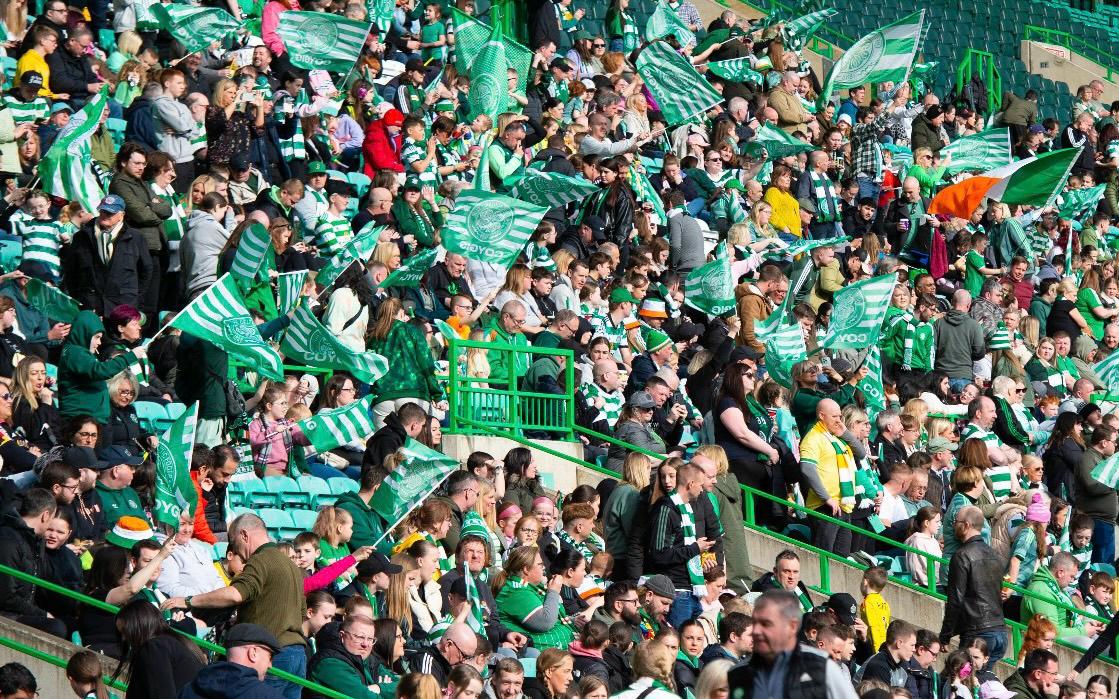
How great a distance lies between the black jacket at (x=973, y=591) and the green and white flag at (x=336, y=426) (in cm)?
387

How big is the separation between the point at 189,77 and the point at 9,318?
510 cm

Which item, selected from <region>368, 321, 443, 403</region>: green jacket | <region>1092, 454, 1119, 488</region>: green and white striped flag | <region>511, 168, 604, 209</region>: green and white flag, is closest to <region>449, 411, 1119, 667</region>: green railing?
<region>368, 321, 443, 403</region>: green jacket

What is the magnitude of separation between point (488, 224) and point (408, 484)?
4292mm

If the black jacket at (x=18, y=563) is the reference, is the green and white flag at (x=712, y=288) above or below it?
below

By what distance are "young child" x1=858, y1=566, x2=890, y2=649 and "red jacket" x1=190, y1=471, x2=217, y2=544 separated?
4128 millimetres

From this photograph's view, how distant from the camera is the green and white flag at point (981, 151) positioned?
25203 millimetres

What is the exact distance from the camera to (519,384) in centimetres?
1694

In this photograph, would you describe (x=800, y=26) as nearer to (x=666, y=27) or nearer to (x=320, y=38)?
(x=666, y=27)

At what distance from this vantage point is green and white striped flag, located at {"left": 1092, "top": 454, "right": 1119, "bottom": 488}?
1794 centimetres

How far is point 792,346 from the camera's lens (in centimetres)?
1812

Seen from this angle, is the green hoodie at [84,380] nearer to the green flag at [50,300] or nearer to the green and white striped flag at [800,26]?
the green flag at [50,300]

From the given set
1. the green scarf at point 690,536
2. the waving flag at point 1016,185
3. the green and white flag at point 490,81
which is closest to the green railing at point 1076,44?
the waving flag at point 1016,185

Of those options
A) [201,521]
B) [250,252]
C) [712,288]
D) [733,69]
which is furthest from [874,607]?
[733,69]

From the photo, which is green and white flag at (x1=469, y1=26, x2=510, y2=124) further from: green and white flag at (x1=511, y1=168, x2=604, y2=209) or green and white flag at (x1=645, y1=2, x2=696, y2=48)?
green and white flag at (x1=645, y1=2, x2=696, y2=48)
